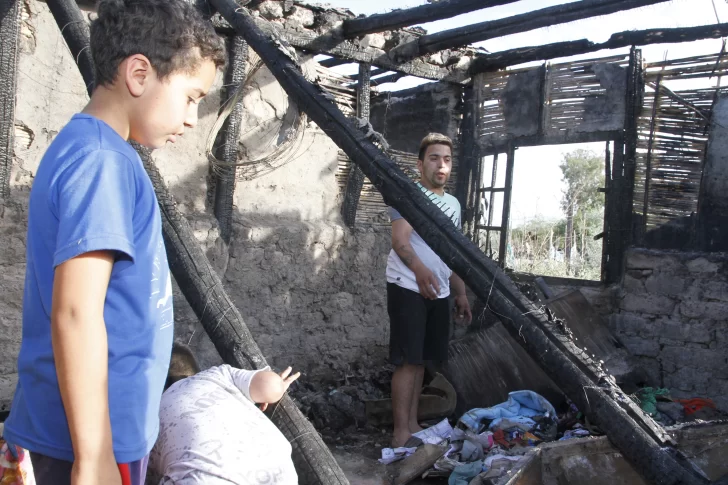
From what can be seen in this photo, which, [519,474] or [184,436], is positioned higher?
[184,436]

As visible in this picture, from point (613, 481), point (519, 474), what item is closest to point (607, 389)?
point (519, 474)

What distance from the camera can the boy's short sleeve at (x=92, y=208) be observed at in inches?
42.1

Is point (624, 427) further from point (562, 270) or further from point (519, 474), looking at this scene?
point (562, 270)

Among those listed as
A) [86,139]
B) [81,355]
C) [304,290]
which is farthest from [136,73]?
[304,290]

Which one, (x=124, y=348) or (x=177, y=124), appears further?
(x=177, y=124)

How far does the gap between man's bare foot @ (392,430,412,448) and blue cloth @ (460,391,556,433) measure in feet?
1.63

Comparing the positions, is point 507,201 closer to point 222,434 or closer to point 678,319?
point 678,319

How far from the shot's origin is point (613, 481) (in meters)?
2.99

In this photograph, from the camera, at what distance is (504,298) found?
2168mm

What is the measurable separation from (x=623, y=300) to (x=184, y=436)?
4.68 m

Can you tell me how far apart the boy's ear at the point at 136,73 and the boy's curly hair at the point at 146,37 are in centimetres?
1

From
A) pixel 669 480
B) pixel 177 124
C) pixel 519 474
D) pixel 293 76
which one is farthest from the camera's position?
pixel 293 76

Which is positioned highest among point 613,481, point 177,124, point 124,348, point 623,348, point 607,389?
point 177,124

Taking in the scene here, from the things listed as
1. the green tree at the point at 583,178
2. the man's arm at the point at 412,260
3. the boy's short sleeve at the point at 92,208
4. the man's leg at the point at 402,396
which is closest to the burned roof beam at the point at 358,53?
the man's arm at the point at 412,260
